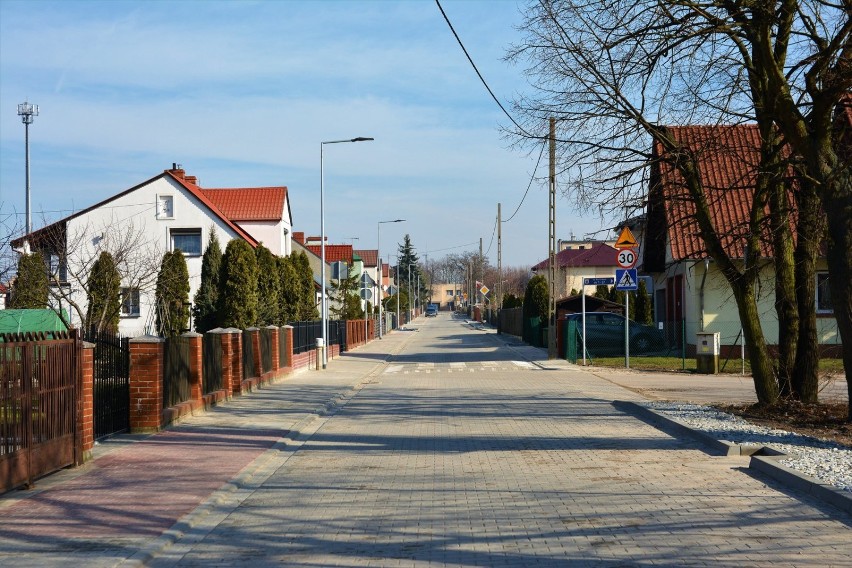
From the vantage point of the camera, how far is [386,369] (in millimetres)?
31016

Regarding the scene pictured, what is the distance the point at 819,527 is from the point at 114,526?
230 inches

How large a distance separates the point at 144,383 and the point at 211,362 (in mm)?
3954

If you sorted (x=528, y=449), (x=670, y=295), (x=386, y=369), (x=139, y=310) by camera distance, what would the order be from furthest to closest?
(x=139, y=310) → (x=670, y=295) → (x=386, y=369) → (x=528, y=449)

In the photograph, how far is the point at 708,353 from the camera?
87.6ft

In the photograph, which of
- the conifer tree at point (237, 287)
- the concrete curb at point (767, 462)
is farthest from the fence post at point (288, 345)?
the concrete curb at point (767, 462)

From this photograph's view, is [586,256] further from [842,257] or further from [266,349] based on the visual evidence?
[842,257]

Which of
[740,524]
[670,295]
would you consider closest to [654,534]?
[740,524]

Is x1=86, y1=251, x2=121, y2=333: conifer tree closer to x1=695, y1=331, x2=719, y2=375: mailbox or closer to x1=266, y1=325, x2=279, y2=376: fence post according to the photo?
x1=266, y1=325, x2=279, y2=376: fence post

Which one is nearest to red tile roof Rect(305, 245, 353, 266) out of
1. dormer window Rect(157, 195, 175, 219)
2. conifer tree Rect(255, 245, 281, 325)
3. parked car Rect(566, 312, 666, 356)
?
dormer window Rect(157, 195, 175, 219)

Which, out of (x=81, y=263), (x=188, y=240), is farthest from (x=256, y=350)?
(x=188, y=240)

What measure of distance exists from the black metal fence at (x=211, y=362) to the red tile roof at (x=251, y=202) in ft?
128

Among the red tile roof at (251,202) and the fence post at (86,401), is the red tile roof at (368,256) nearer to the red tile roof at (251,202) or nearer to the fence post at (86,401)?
the red tile roof at (251,202)

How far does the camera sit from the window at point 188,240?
47938 millimetres

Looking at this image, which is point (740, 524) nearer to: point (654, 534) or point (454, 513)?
point (654, 534)
